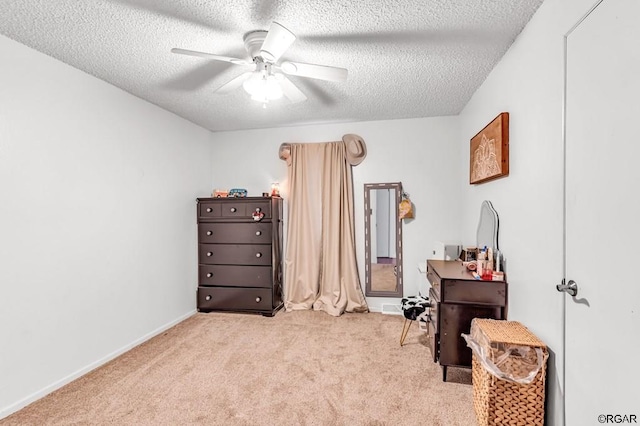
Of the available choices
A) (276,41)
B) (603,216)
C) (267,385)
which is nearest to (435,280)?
(603,216)

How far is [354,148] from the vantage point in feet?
12.8

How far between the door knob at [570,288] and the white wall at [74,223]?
3176 millimetres

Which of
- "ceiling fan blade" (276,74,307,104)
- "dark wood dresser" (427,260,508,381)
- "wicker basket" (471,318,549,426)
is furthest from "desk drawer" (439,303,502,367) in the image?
"ceiling fan blade" (276,74,307,104)

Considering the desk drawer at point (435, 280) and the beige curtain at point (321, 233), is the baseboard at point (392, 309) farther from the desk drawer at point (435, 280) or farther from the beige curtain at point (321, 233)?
the desk drawer at point (435, 280)

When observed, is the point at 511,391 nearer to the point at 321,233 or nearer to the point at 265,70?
the point at 265,70

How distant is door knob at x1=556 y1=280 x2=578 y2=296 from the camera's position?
4.47 feet

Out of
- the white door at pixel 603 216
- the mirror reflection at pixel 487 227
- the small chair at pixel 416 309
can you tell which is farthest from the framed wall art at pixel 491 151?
the small chair at pixel 416 309

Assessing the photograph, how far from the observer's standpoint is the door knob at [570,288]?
4.47ft

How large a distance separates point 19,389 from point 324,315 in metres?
2.68

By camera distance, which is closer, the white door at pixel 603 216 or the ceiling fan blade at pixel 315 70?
the white door at pixel 603 216

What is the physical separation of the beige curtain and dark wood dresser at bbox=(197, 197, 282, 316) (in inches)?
10.4

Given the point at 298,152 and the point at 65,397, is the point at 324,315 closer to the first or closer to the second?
the point at 298,152

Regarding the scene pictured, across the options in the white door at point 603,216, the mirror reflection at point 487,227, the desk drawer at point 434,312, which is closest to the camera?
the white door at point 603,216

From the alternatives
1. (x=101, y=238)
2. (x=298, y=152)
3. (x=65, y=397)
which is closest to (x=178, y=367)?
(x=65, y=397)
